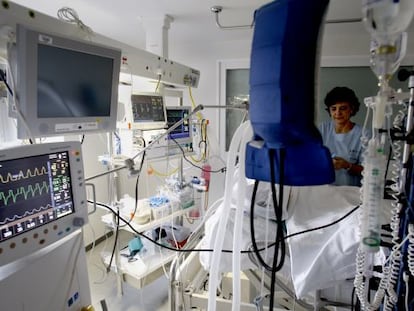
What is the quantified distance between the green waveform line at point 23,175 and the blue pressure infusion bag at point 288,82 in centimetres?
71

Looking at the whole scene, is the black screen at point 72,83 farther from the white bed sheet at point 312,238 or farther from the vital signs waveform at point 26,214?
the white bed sheet at point 312,238

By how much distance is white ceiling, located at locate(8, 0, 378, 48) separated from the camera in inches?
83.7

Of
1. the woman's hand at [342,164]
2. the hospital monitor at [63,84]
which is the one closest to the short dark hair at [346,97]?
the woman's hand at [342,164]

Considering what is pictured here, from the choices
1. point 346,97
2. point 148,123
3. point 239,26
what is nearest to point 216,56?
point 239,26

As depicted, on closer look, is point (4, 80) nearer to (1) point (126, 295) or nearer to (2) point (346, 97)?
(1) point (126, 295)

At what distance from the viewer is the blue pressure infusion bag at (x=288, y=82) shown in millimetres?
697

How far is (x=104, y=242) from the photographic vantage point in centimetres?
376

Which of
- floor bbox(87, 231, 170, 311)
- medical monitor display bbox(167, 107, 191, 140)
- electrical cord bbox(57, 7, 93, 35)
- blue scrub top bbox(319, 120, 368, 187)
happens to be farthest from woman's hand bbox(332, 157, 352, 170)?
electrical cord bbox(57, 7, 93, 35)

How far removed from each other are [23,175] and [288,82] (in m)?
0.83

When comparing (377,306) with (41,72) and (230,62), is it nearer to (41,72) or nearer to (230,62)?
(41,72)

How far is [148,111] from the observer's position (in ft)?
7.11

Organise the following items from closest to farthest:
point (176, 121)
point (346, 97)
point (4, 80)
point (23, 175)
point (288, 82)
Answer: point (288, 82) → point (23, 175) → point (4, 80) → point (176, 121) → point (346, 97)

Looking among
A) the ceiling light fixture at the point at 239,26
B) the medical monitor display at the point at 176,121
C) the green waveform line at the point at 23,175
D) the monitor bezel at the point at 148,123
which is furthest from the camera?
the medical monitor display at the point at 176,121

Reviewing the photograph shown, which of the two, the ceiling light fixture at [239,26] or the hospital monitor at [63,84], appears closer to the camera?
the hospital monitor at [63,84]
